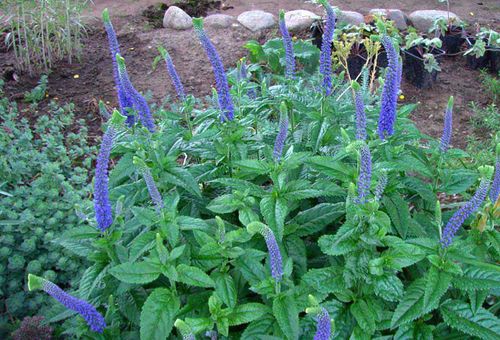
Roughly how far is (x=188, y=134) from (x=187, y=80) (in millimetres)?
3290

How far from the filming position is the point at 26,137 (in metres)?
3.88

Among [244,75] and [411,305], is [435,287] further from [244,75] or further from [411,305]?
[244,75]

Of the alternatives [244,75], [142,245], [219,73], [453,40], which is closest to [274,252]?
[142,245]

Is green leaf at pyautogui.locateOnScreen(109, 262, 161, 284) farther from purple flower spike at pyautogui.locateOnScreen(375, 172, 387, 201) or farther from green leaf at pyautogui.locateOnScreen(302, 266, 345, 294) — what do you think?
purple flower spike at pyautogui.locateOnScreen(375, 172, 387, 201)

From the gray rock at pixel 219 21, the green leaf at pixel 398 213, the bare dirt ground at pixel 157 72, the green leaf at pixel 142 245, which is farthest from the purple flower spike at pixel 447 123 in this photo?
the gray rock at pixel 219 21

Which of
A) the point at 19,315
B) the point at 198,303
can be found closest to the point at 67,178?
Answer: the point at 19,315

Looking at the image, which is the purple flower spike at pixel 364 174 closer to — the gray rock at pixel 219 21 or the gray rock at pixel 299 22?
the gray rock at pixel 299 22

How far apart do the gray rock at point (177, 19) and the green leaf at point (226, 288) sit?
5.22 metres

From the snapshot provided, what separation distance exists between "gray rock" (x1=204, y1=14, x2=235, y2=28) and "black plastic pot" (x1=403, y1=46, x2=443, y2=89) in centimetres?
237

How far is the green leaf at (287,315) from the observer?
6.04 feet

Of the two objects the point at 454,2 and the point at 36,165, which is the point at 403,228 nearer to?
the point at 36,165

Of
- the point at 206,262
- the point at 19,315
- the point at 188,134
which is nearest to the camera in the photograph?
the point at 206,262

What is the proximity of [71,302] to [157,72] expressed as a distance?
4.30 meters

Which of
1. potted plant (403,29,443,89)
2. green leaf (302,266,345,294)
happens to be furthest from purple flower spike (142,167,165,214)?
potted plant (403,29,443,89)
